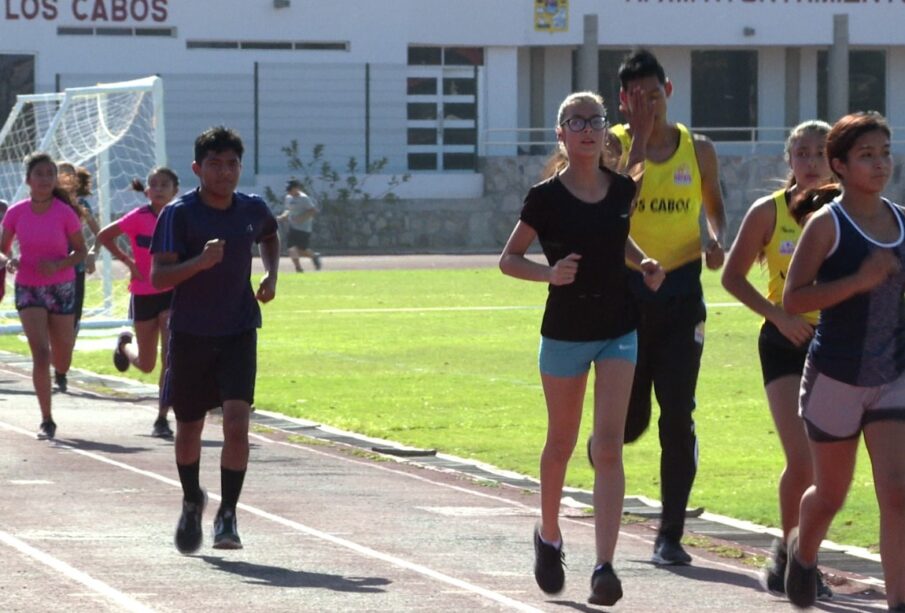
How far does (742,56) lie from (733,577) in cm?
4695

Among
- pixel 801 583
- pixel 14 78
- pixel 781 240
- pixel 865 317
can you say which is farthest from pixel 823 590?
pixel 14 78

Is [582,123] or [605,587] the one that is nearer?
[605,587]

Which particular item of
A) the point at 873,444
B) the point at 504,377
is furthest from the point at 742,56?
the point at 873,444

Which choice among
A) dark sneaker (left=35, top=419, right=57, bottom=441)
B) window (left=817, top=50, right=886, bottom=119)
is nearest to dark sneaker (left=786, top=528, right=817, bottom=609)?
dark sneaker (left=35, top=419, right=57, bottom=441)

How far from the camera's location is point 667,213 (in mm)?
8820

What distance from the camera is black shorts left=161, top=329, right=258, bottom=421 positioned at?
8.90 m

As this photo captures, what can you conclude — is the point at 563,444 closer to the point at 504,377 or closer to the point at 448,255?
the point at 504,377

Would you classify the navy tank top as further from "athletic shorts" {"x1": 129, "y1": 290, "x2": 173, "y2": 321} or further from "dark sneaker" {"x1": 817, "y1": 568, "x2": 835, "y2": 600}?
"athletic shorts" {"x1": 129, "y1": 290, "x2": 173, "y2": 321}

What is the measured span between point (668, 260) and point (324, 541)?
1.99 metres

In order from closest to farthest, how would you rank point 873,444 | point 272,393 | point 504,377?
point 873,444 < point 272,393 < point 504,377

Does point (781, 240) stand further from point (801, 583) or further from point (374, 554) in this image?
point (374, 554)

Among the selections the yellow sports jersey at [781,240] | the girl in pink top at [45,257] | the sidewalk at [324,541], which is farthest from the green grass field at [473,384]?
the girl in pink top at [45,257]

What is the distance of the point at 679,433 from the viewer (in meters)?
8.88

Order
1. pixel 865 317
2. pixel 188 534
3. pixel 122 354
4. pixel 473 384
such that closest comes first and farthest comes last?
1. pixel 865 317
2. pixel 188 534
3. pixel 122 354
4. pixel 473 384
